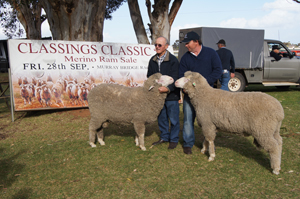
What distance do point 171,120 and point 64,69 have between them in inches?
182

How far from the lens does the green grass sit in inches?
140

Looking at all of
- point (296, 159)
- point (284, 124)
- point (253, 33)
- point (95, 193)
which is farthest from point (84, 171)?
point (253, 33)

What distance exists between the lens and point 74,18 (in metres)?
8.21

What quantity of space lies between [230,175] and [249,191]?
49 cm

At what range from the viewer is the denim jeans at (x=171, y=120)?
201 inches

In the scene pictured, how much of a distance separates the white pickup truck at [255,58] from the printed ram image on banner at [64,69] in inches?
201

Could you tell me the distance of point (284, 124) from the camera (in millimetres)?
6559

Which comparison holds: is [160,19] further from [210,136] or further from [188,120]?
[210,136]

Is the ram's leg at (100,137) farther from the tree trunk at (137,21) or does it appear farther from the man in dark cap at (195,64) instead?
the tree trunk at (137,21)

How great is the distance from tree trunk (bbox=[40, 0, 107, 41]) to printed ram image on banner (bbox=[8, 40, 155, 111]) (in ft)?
1.98

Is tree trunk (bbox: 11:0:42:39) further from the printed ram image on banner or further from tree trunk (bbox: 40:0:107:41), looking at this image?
the printed ram image on banner

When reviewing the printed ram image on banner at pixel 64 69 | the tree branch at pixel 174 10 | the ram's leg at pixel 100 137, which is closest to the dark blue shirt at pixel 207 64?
the ram's leg at pixel 100 137

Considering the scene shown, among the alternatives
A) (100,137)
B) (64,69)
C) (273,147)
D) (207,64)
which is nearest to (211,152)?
(273,147)

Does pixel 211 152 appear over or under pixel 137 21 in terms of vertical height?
under
